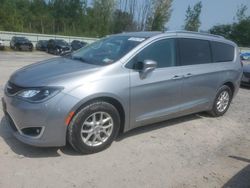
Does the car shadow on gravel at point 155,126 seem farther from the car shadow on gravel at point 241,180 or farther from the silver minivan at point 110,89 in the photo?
the car shadow on gravel at point 241,180

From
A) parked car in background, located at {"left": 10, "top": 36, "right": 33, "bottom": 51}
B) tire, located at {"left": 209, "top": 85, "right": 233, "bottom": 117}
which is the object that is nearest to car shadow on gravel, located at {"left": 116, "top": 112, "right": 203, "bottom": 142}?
tire, located at {"left": 209, "top": 85, "right": 233, "bottom": 117}

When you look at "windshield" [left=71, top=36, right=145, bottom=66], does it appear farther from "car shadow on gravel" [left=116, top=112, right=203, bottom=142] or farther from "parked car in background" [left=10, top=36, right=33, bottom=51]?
"parked car in background" [left=10, top=36, right=33, bottom=51]

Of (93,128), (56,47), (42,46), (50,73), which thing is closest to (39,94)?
(50,73)

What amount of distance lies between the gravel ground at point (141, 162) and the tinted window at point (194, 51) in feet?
4.28

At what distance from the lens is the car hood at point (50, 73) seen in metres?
3.72

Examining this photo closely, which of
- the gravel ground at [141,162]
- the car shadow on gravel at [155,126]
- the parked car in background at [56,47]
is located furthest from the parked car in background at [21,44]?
the car shadow on gravel at [155,126]

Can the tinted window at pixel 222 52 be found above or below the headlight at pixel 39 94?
above

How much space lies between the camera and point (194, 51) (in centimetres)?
532

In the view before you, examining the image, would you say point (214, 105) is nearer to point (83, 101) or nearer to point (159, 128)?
point (159, 128)

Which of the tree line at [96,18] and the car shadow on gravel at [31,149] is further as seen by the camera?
the tree line at [96,18]

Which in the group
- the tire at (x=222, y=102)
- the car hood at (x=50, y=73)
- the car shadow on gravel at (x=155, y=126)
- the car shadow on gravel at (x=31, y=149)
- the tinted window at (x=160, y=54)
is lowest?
the car shadow on gravel at (x=155, y=126)

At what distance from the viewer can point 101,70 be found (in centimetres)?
398

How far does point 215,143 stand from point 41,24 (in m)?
41.8

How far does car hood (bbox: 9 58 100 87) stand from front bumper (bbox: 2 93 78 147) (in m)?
0.26
